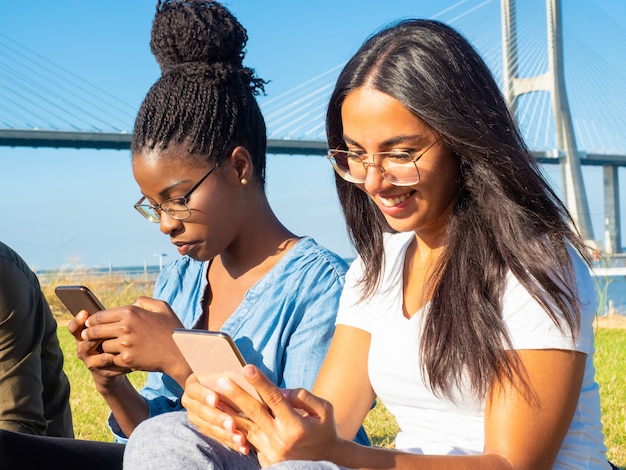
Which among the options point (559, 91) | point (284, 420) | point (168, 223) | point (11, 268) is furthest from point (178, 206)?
point (559, 91)

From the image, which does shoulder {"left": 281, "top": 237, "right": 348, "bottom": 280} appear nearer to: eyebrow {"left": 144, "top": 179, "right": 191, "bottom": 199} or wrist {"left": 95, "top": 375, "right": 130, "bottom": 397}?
eyebrow {"left": 144, "top": 179, "right": 191, "bottom": 199}

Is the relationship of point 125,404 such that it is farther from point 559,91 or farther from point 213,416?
point 559,91

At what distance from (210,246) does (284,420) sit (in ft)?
2.39

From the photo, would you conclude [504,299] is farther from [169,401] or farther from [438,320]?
[169,401]

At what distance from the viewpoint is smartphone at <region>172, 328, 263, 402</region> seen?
115 cm

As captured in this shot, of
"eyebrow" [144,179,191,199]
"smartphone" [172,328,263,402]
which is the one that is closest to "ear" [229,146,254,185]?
"eyebrow" [144,179,191,199]

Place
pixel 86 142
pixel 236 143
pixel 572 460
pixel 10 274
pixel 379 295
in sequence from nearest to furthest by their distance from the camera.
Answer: pixel 572 460, pixel 379 295, pixel 10 274, pixel 236 143, pixel 86 142

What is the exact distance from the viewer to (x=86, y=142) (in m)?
17.5

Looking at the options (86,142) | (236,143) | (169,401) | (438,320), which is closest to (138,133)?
(236,143)

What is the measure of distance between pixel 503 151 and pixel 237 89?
2.61ft

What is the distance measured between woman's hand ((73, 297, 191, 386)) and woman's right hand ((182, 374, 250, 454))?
1.10 ft

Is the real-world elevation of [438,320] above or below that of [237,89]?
below

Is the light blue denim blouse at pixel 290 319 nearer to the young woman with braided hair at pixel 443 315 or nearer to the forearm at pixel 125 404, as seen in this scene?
the forearm at pixel 125 404

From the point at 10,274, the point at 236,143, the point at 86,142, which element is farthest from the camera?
the point at 86,142
